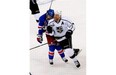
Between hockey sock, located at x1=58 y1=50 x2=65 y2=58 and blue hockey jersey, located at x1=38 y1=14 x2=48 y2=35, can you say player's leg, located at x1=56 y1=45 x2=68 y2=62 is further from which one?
blue hockey jersey, located at x1=38 y1=14 x2=48 y2=35

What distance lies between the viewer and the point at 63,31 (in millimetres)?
1674

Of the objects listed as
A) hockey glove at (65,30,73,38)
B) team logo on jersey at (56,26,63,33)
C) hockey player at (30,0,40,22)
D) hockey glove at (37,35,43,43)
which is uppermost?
hockey player at (30,0,40,22)

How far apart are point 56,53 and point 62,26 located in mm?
141

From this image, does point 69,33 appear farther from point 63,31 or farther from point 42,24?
point 42,24

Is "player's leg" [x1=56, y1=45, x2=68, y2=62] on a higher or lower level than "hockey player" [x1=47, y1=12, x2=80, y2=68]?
lower

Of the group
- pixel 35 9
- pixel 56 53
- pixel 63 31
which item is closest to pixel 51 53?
pixel 56 53

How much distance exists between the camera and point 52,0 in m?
1.68

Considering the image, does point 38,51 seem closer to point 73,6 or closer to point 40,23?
point 40,23

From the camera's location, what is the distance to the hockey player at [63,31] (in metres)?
1.67

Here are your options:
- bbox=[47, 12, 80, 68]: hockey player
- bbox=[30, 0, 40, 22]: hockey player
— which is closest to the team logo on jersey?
bbox=[47, 12, 80, 68]: hockey player

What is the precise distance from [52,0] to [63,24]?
129mm

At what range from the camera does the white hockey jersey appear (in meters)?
1.67

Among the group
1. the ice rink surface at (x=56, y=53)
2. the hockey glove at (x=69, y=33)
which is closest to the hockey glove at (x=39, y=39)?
the ice rink surface at (x=56, y=53)
